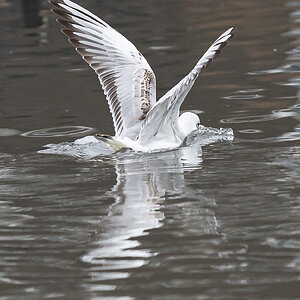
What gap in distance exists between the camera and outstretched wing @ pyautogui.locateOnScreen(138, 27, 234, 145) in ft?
27.4

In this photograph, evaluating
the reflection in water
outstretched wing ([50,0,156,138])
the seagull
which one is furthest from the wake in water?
the reflection in water

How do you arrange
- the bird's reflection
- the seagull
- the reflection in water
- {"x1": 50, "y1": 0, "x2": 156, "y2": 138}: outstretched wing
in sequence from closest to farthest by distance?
the bird's reflection
the seagull
{"x1": 50, "y1": 0, "x2": 156, "y2": 138}: outstretched wing
the reflection in water

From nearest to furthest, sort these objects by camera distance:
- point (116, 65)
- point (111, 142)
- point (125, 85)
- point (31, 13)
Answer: point (111, 142), point (125, 85), point (116, 65), point (31, 13)

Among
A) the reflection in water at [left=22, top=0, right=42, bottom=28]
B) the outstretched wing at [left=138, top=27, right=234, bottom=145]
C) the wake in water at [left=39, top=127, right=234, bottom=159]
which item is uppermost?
the reflection in water at [left=22, top=0, right=42, bottom=28]

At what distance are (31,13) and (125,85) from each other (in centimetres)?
1113

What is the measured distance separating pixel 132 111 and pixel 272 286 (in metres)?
5.11

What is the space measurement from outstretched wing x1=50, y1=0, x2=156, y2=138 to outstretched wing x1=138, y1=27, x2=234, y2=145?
1.49 feet

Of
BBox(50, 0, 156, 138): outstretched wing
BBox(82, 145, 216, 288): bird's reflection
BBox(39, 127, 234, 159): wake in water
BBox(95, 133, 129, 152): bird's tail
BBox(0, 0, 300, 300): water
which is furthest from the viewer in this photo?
BBox(50, 0, 156, 138): outstretched wing

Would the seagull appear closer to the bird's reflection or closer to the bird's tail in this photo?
the bird's tail

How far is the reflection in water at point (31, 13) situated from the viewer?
20030mm

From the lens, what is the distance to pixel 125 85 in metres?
10.3

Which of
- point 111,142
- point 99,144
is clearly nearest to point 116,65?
point 99,144

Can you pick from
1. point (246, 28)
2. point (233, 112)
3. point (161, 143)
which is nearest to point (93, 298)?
point (161, 143)

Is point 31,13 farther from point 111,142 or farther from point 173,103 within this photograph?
point 173,103
